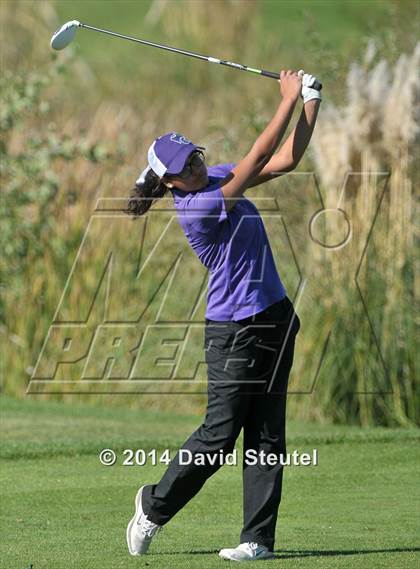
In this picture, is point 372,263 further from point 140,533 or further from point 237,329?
point 140,533

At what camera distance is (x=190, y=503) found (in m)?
7.32

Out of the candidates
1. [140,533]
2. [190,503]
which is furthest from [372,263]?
[140,533]

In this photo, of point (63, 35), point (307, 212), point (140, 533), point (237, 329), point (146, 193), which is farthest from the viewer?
point (307, 212)

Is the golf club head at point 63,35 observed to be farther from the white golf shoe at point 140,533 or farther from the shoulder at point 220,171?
the white golf shoe at point 140,533

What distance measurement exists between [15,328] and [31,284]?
424 mm

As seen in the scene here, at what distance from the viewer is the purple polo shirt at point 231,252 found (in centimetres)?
551

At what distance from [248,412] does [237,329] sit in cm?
42

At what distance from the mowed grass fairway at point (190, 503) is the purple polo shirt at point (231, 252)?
1090 millimetres

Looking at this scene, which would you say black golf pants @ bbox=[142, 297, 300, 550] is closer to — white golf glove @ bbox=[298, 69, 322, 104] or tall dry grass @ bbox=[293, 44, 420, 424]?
white golf glove @ bbox=[298, 69, 322, 104]

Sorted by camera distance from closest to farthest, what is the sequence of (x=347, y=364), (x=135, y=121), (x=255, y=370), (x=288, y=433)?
(x=255, y=370), (x=288, y=433), (x=347, y=364), (x=135, y=121)

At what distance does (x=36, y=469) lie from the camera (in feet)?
26.7

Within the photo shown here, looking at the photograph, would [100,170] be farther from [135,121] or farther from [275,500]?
[275,500]

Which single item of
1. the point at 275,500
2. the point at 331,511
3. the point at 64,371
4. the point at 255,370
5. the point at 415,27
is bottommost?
the point at 64,371

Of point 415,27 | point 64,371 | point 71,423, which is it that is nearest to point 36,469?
point 71,423
